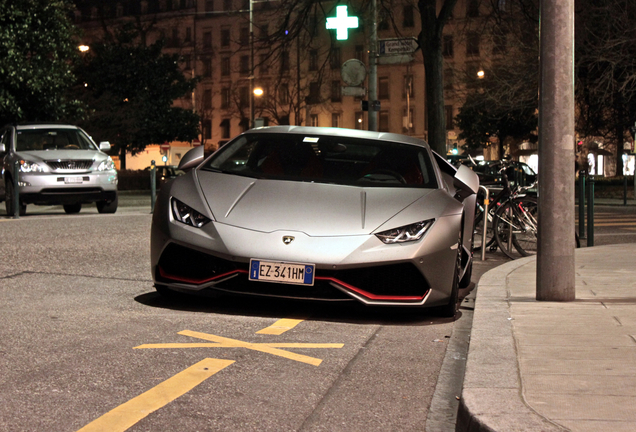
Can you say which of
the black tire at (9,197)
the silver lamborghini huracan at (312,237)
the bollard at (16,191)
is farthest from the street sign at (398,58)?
the silver lamborghini huracan at (312,237)

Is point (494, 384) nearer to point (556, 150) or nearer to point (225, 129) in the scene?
point (556, 150)

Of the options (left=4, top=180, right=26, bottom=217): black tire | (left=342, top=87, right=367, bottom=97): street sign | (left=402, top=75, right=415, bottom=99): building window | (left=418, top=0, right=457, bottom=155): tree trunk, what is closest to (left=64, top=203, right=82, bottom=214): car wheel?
(left=4, top=180, right=26, bottom=217): black tire

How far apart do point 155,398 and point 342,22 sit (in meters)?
18.0

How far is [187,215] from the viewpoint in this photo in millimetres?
6566

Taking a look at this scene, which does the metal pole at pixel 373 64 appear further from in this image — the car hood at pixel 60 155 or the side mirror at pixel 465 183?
the side mirror at pixel 465 183

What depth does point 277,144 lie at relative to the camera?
25.4 feet

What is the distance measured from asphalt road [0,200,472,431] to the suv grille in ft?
34.0

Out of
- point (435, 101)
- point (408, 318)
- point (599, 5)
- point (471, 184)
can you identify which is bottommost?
point (408, 318)

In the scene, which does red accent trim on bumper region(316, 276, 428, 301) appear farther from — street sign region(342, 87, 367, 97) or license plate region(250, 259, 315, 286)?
street sign region(342, 87, 367, 97)

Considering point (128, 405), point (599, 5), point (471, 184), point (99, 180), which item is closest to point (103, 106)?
point (599, 5)

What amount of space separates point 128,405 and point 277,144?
3881mm

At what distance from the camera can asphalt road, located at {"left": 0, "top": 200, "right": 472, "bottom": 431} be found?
403cm

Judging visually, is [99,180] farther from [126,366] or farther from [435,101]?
[126,366]

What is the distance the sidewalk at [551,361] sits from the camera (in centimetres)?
370
